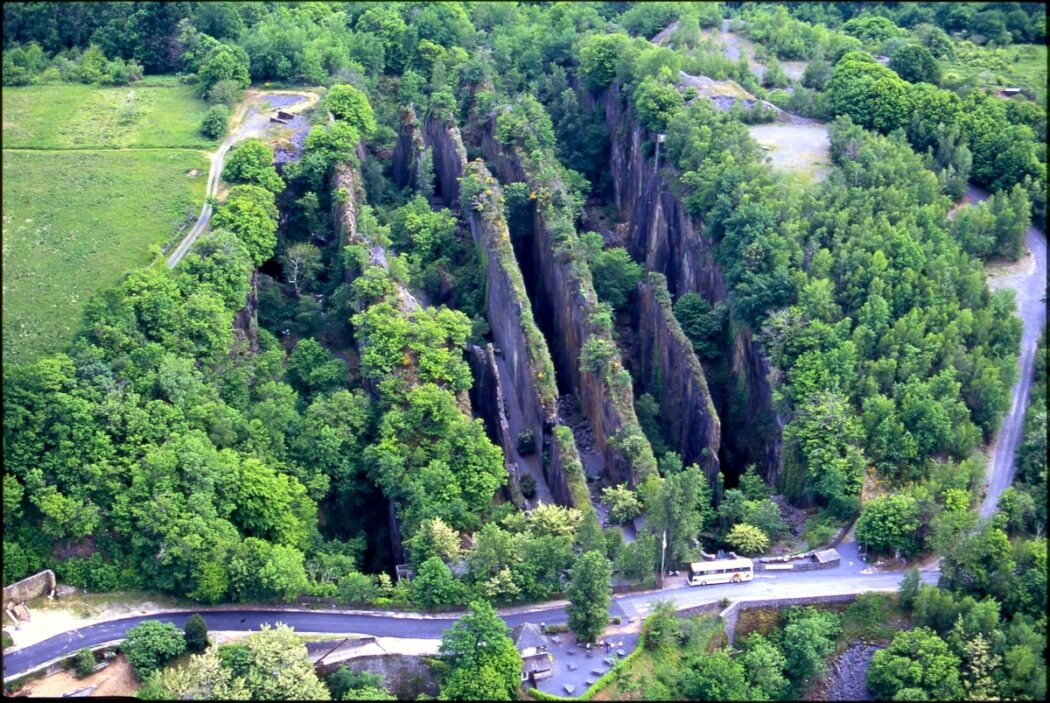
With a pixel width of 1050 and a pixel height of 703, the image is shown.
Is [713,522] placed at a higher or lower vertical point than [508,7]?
lower

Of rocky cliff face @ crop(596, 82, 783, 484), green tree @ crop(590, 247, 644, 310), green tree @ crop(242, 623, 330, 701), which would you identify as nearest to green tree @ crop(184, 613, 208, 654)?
green tree @ crop(242, 623, 330, 701)

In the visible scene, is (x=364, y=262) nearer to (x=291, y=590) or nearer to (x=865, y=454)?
(x=291, y=590)

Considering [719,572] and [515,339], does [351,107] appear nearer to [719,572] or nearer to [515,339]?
[515,339]

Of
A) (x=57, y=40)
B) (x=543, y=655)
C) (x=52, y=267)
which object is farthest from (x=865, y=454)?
(x=57, y=40)

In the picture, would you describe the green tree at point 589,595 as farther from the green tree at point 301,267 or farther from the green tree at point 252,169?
the green tree at point 252,169

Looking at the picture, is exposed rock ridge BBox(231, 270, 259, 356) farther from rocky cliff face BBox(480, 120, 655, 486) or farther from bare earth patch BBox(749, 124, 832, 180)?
bare earth patch BBox(749, 124, 832, 180)

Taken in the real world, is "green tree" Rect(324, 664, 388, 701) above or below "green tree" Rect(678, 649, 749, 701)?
above

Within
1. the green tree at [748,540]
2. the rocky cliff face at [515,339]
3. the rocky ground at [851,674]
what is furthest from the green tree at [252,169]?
the rocky ground at [851,674]
